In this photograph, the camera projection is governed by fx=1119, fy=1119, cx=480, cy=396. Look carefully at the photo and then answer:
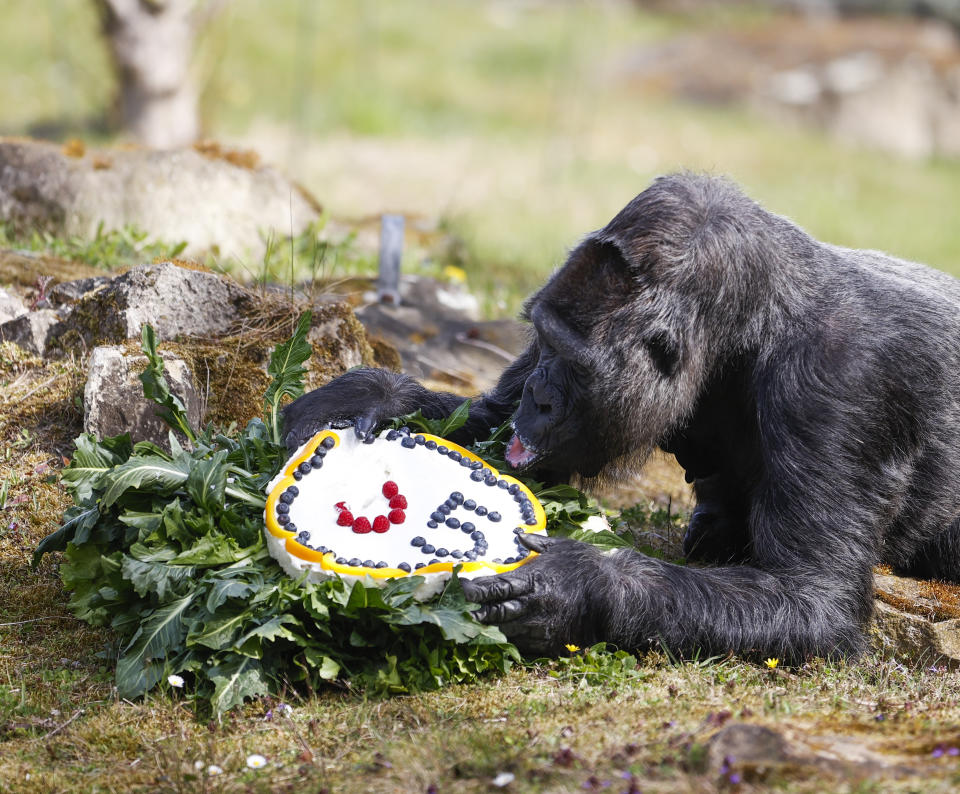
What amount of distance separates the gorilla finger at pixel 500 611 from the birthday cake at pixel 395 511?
114 millimetres

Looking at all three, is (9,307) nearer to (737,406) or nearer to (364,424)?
(364,424)

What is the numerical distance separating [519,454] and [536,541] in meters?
0.46

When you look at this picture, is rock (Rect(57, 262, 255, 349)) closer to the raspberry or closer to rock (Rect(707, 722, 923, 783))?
the raspberry

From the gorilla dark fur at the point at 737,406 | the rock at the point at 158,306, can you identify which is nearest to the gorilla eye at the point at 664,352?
the gorilla dark fur at the point at 737,406

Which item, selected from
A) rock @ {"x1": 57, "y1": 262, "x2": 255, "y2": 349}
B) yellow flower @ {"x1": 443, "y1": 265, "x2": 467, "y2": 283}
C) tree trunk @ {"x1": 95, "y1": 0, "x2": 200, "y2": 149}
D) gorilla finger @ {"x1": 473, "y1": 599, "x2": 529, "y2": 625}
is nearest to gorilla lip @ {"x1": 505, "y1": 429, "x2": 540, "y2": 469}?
gorilla finger @ {"x1": 473, "y1": 599, "x2": 529, "y2": 625}

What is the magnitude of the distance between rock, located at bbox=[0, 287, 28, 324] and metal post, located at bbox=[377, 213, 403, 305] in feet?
7.94

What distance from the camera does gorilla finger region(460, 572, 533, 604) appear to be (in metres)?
3.71

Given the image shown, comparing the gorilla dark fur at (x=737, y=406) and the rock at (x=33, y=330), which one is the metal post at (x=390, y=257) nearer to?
the rock at (x=33, y=330)

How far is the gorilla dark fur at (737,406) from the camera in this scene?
3.99m

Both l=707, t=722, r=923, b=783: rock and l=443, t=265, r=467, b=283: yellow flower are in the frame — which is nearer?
l=707, t=722, r=923, b=783: rock

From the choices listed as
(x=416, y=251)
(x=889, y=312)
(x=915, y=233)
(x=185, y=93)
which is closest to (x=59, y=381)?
(x=889, y=312)

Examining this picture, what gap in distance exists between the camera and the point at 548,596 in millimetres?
3812

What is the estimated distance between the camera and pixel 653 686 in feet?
12.6

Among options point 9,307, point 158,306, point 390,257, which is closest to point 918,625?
point 158,306
